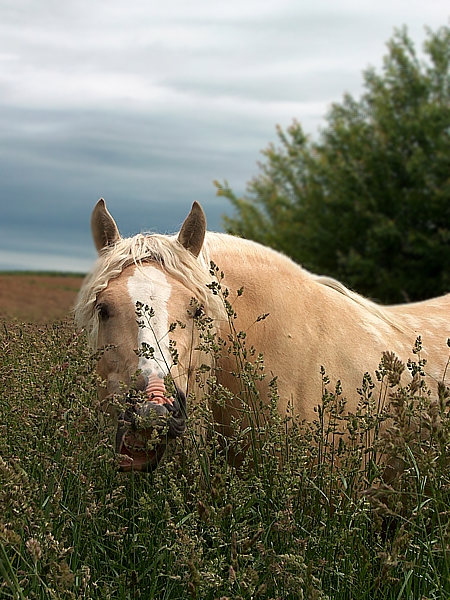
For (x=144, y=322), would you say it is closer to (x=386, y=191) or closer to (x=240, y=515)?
(x=240, y=515)

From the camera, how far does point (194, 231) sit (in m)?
4.07

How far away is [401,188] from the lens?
21.7 meters

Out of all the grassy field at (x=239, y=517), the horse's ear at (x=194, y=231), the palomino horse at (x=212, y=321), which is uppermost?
the horse's ear at (x=194, y=231)

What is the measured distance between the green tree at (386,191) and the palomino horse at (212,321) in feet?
50.2

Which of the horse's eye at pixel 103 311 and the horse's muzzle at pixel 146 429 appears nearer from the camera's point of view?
the horse's muzzle at pixel 146 429

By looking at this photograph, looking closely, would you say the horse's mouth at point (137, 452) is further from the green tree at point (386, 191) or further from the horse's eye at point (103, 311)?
the green tree at point (386, 191)

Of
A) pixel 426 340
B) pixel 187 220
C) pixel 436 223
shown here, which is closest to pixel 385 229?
pixel 436 223

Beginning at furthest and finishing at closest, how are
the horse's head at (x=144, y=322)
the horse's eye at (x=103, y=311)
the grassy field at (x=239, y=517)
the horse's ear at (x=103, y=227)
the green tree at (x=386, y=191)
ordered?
the green tree at (x=386, y=191) → the horse's ear at (x=103, y=227) → the horse's eye at (x=103, y=311) → the horse's head at (x=144, y=322) → the grassy field at (x=239, y=517)

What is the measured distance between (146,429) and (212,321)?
0.59 metres

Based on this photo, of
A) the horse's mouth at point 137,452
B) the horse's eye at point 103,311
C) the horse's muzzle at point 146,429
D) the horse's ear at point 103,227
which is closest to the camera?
the horse's muzzle at point 146,429

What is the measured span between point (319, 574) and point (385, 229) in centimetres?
1814

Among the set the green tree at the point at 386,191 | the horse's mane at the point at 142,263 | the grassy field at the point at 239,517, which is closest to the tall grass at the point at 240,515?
the grassy field at the point at 239,517

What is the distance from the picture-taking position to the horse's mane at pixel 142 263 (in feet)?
12.5

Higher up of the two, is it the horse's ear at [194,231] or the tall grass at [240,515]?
the horse's ear at [194,231]
